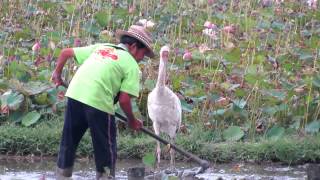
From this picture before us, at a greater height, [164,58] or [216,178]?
[164,58]

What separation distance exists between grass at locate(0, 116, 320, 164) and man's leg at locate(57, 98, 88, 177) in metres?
1.68

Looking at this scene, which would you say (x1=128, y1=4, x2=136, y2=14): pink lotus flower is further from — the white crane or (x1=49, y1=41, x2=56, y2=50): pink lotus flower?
the white crane

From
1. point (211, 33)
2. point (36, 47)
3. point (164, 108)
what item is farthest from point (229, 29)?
point (164, 108)

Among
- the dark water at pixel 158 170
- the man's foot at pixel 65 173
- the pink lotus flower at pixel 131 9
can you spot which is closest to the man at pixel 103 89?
the man's foot at pixel 65 173

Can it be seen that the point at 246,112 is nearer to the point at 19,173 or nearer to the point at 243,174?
the point at 243,174

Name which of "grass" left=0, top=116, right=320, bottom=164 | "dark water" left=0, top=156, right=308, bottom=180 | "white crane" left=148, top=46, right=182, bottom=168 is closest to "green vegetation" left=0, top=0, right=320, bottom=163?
Answer: "grass" left=0, top=116, right=320, bottom=164

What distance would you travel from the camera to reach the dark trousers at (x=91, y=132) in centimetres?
684

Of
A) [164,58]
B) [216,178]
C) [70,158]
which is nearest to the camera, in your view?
[70,158]

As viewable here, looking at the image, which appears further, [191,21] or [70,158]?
[191,21]

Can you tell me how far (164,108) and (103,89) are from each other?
1.95 meters

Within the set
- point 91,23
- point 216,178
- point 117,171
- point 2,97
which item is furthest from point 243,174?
point 91,23

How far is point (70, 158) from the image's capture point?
714 centimetres

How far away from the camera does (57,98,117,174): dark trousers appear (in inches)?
269

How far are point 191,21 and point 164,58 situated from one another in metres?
4.10
